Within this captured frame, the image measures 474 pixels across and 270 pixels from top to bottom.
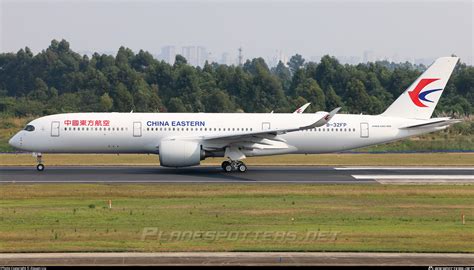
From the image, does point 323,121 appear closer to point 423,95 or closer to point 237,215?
point 423,95

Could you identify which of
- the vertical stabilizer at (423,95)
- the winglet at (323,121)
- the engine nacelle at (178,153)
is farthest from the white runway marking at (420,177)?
the engine nacelle at (178,153)

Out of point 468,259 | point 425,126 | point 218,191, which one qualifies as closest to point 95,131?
point 218,191

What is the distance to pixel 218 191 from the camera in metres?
35.3

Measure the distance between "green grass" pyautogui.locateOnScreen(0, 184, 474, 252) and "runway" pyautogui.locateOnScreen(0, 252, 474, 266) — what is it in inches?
32.0

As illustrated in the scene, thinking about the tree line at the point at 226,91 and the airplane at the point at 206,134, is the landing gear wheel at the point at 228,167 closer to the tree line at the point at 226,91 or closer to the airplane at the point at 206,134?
the airplane at the point at 206,134

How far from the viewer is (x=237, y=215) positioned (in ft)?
92.2

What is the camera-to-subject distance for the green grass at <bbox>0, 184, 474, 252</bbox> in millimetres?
22547

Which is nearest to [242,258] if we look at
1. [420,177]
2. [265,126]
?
[420,177]

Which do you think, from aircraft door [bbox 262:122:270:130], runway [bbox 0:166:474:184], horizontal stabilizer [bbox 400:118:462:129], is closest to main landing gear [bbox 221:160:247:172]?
runway [bbox 0:166:474:184]

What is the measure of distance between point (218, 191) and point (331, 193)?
5106mm

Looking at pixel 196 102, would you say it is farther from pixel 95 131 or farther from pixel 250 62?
pixel 250 62

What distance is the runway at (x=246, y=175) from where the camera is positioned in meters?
39.8

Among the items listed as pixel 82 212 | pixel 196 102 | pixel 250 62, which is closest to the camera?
pixel 82 212

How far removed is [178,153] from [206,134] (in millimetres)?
3086
